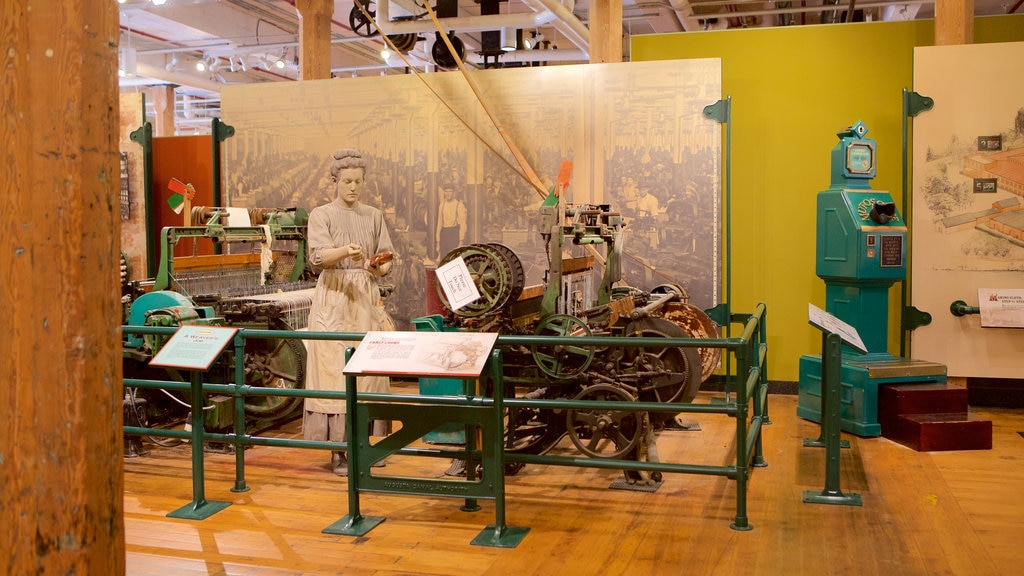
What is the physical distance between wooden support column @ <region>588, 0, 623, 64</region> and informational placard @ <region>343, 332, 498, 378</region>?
174 inches

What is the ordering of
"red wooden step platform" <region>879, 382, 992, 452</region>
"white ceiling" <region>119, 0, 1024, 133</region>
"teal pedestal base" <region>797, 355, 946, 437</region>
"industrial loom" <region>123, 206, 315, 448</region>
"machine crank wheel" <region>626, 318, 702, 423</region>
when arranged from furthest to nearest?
"white ceiling" <region>119, 0, 1024, 133</region> → "teal pedestal base" <region>797, 355, 946, 437</region> → "industrial loom" <region>123, 206, 315, 448</region> → "red wooden step platform" <region>879, 382, 992, 452</region> → "machine crank wheel" <region>626, 318, 702, 423</region>

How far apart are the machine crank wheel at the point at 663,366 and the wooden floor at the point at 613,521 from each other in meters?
0.46

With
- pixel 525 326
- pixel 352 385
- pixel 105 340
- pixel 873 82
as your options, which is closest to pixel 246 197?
pixel 525 326

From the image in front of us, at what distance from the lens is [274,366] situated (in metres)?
6.16

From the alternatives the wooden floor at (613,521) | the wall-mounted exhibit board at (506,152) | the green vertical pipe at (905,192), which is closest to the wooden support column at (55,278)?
the wooden floor at (613,521)

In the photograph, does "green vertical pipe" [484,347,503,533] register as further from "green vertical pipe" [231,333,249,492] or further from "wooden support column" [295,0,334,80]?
"wooden support column" [295,0,334,80]

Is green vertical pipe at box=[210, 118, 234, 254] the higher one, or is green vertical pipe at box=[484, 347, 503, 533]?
green vertical pipe at box=[210, 118, 234, 254]

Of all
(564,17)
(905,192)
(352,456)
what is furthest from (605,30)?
(352,456)

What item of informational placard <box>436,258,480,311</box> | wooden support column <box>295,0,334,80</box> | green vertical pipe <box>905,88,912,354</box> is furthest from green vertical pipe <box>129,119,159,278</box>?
green vertical pipe <box>905,88,912,354</box>

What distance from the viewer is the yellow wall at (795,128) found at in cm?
752

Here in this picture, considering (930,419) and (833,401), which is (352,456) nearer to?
(833,401)

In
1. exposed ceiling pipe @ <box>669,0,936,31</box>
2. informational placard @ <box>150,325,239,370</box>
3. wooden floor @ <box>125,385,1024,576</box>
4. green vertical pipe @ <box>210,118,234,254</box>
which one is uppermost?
exposed ceiling pipe @ <box>669,0,936,31</box>

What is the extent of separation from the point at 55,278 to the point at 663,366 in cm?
369

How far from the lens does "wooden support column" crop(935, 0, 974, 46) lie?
7.07 m
